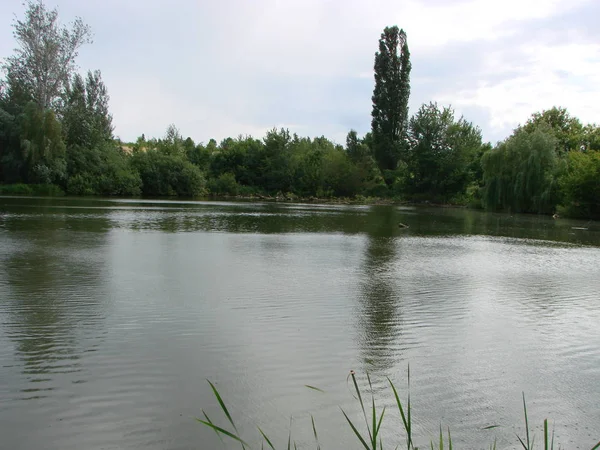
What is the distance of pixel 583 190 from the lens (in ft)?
111

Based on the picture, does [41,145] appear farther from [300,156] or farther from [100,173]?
[300,156]

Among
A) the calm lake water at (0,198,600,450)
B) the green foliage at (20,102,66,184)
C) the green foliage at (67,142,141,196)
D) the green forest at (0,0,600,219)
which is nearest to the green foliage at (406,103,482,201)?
the green forest at (0,0,600,219)

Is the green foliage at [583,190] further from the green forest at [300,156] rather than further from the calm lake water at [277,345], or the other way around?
the calm lake water at [277,345]

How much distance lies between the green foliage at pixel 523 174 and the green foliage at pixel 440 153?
1523cm

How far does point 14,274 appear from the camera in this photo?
29.7ft

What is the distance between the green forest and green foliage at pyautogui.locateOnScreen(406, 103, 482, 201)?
0.41 feet

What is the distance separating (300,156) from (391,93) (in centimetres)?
2143

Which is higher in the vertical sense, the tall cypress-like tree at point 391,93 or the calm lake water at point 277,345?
the tall cypress-like tree at point 391,93

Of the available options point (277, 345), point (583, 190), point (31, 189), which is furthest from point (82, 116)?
point (277, 345)

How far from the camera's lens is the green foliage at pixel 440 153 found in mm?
57312

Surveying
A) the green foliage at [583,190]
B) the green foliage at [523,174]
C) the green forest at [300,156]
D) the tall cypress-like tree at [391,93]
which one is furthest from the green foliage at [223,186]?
the green foliage at [583,190]

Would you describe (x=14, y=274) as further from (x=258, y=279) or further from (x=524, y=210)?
(x=524, y=210)

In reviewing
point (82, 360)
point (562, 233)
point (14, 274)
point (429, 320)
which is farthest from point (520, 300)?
point (562, 233)

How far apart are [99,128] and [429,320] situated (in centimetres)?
5486
